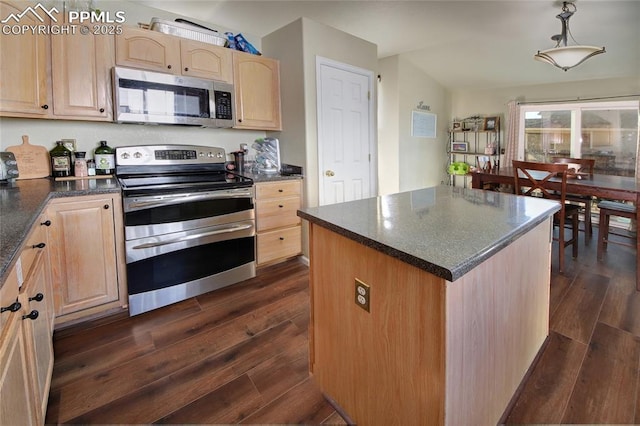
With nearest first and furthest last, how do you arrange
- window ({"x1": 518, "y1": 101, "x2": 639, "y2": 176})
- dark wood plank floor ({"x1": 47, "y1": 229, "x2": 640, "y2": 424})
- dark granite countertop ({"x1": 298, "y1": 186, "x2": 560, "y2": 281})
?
dark granite countertop ({"x1": 298, "y1": 186, "x2": 560, "y2": 281}) → dark wood plank floor ({"x1": 47, "y1": 229, "x2": 640, "y2": 424}) → window ({"x1": 518, "y1": 101, "x2": 639, "y2": 176})

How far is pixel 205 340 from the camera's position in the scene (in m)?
1.99

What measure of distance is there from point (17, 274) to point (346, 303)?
1.10 metres

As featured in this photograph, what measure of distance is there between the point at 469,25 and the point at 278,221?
2.96 metres

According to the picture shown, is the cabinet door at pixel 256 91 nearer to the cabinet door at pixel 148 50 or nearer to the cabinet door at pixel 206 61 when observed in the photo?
the cabinet door at pixel 206 61

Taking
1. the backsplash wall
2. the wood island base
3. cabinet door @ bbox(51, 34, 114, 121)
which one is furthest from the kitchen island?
the backsplash wall

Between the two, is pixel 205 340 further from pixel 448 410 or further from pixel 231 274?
pixel 448 410

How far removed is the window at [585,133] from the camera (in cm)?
459

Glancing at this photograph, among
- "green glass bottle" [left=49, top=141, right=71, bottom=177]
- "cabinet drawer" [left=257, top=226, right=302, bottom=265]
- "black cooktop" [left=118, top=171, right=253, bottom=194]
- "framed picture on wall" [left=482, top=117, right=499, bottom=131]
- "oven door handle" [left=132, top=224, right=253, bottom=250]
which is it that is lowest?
"cabinet drawer" [left=257, top=226, right=302, bottom=265]

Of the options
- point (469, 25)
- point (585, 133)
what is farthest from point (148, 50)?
point (585, 133)

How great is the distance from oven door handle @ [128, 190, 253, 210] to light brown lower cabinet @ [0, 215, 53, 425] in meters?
0.71

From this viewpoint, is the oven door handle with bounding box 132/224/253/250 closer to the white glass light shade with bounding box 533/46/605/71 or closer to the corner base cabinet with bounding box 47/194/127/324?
the corner base cabinet with bounding box 47/194/127/324

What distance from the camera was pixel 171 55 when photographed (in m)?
2.63

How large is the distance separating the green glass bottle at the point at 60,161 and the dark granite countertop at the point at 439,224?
2012 mm

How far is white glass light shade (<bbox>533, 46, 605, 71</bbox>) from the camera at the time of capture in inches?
103
